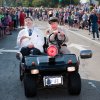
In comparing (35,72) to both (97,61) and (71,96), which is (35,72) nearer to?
(71,96)

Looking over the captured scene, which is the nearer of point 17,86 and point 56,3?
point 17,86

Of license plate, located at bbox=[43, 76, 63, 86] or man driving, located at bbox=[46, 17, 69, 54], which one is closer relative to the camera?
license plate, located at bbox=[43, 76, 63, 86]

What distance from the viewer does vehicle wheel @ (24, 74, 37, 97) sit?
7.63m

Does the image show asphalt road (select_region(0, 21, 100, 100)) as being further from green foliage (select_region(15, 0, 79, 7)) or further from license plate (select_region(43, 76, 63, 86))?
green foliage (select_region(15, 0, 79, 7))

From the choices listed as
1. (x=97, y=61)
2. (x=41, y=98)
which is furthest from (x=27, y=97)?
(x=97, y=61)

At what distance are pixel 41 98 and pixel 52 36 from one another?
1.35 metres

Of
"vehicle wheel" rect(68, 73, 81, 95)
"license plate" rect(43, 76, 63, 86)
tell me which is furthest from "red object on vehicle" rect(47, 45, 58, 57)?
"vehicle wheel" rect(68, 73, 81, 95)

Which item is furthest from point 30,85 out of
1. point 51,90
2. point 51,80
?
point 51,90

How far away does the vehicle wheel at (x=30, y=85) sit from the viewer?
25.0ft

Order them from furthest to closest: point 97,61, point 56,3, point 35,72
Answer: point 56,3 → point 97,61 → point 35,72

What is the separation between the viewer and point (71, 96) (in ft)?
25.8

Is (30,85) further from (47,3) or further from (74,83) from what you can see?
Result: (47,3)

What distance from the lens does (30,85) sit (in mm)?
7625

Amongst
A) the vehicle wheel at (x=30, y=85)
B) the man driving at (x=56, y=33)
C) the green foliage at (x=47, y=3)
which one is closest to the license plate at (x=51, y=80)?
the vehicle wheel at (x=30, y=85)
